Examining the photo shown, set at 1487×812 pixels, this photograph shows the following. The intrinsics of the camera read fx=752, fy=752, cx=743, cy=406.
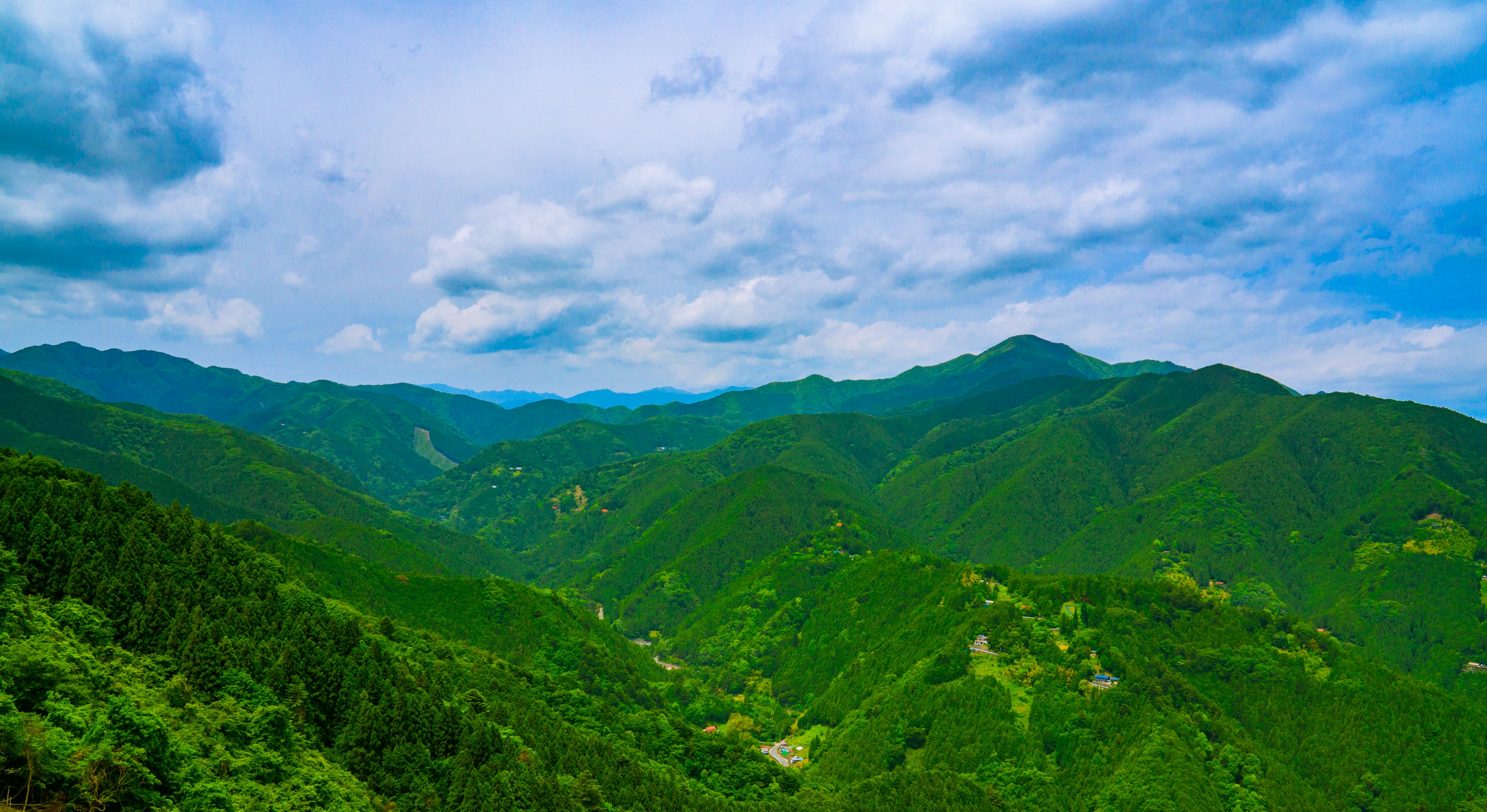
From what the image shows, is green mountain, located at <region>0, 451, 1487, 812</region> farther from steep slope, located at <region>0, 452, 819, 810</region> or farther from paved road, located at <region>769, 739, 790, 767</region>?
paved road, located at <region>769, 739, 790, 767</region>

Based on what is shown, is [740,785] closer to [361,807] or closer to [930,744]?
[930,744]

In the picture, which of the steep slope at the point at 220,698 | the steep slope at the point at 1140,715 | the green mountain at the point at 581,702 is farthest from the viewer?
the steep slope at the point at 1140,715

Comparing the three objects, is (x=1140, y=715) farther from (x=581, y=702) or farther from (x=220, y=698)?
(x=220, y=698)

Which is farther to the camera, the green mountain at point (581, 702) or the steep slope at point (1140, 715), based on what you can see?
the steep slope at point (1140, 715)

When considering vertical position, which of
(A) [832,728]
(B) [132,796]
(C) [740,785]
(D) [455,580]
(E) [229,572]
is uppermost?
(E) [229,572]

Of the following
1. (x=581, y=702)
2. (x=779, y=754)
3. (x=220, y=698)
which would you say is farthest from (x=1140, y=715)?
(x=220, y=698)

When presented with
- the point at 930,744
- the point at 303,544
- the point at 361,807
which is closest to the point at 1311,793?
the point at 930,744

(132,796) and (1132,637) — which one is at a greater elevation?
(132,796)

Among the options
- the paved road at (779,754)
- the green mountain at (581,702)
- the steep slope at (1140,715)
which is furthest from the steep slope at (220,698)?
the paved road at (779,754)

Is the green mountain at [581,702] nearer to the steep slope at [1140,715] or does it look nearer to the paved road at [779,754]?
the steep slope at [1140,715]

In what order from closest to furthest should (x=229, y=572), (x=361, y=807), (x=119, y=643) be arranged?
(x=361, y=807), (x=119, y=643), (x=229, y=572)

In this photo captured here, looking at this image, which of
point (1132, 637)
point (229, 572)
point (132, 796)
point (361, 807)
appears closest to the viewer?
point (132, 796)
